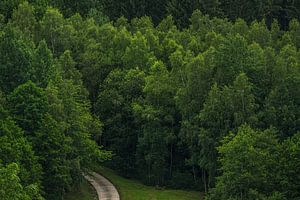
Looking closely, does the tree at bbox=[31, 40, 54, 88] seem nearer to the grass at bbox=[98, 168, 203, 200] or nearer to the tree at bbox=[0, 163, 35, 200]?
the grass at bbox=[98, 168, 203, 200]

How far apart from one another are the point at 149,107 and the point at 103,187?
12486mm

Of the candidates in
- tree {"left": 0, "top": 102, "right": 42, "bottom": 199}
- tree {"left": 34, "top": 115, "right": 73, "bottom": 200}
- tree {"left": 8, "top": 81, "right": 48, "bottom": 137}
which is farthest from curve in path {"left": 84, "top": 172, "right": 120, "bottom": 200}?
tree {"left": 0, "top": 102, "right": 42, "bottom": 199}

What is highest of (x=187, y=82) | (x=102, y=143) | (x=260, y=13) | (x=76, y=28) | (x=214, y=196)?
(x=260, y=13)

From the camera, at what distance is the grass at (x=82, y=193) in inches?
3593

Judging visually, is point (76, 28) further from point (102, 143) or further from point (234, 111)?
point (234, 111)

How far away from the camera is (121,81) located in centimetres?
10506

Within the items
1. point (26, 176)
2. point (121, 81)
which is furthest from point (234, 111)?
point (26, 176)

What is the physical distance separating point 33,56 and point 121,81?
16.0 m

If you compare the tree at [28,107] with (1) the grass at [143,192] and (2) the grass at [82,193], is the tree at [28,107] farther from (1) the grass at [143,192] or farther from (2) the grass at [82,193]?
(1) the grass at [143,192]

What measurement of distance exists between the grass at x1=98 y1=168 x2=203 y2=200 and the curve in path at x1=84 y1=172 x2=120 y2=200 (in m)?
0.82

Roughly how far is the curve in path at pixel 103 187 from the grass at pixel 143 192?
0.82 m

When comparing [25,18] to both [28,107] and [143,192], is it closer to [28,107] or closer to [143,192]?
[28,107]

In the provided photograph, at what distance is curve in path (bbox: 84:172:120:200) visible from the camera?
92.6m

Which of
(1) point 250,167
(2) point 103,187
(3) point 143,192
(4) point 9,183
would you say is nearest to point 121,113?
(2) point 103,187
